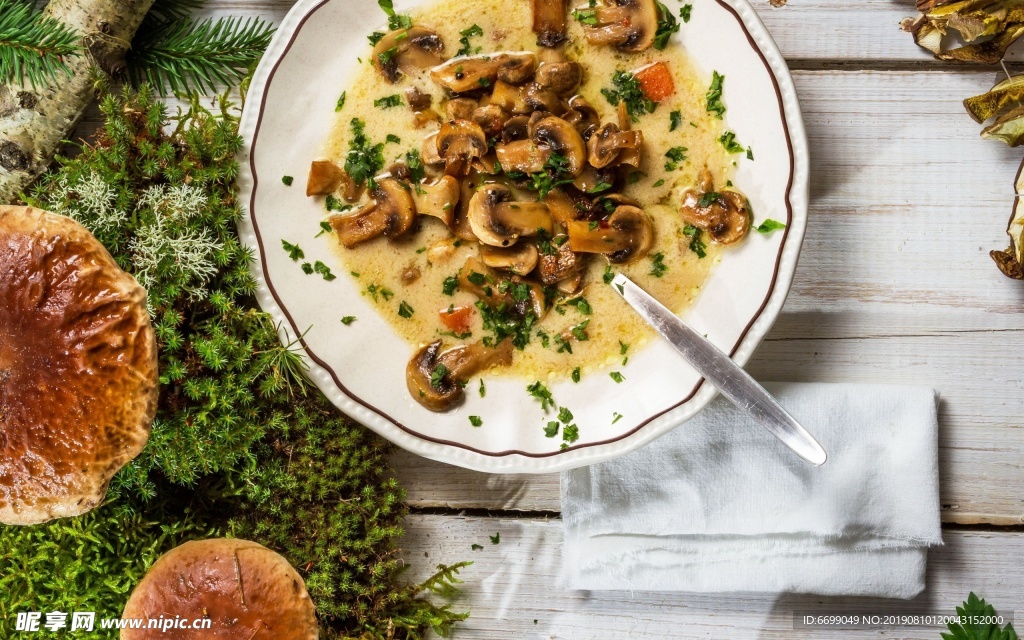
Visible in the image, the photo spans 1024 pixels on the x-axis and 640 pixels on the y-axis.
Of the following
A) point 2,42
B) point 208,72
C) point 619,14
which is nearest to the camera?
point 2,42

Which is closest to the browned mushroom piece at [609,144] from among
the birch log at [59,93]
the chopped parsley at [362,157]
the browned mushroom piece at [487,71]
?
the browned mushroom piece at [487,71]

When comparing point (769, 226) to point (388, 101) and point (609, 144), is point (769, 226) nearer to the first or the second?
point (609, 144)

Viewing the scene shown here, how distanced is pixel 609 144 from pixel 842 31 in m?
1.57

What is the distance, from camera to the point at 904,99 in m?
3.98

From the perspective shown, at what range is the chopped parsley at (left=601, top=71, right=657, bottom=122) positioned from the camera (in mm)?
3609

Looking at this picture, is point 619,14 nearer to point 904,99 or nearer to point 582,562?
point 904,99

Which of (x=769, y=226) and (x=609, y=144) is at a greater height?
(x=609, y=144)

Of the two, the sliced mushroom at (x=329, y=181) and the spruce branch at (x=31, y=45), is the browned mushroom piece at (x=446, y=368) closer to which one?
the sliced mushroom at (x=329, y=181)

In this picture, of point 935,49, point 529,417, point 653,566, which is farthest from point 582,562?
point 935,49

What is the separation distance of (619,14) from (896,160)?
66.9 inches

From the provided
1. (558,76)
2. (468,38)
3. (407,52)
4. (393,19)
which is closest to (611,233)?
(558,76)

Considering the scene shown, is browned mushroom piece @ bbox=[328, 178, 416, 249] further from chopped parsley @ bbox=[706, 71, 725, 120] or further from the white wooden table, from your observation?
chopped parsley @ bbox=[706, 71, 725, 120]

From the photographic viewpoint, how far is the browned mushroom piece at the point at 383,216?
11.8 ft

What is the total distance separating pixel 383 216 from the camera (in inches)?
142
